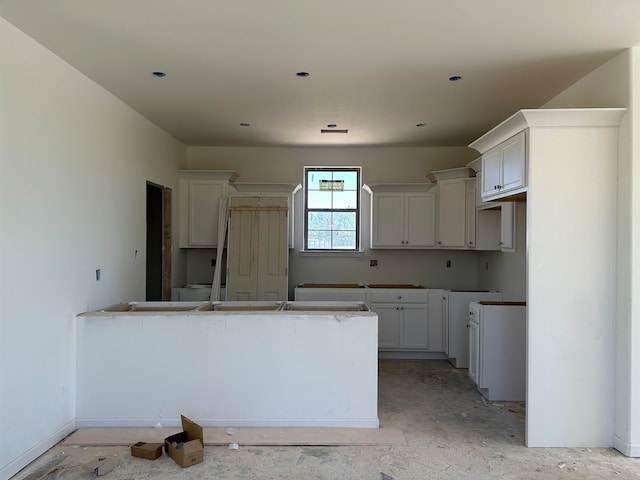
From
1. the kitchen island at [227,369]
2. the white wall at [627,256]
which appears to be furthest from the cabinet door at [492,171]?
the kitchen island at [227,369]

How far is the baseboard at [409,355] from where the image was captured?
5617 millimetres

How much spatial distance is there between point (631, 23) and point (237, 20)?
2277 millimetres

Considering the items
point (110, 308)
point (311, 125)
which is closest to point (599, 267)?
point (311, 125)

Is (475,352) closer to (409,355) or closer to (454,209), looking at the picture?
(409,355)

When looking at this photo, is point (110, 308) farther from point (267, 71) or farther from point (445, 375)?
point (445, 375)

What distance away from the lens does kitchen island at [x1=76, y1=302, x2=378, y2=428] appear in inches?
135

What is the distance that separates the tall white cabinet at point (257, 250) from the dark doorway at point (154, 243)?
854 mm

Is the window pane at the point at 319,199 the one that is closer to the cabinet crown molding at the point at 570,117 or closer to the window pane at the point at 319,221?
the window pane at the point at 319,221

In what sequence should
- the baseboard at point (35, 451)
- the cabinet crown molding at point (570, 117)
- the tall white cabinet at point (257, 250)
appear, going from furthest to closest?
the tall white cabinet at point (257, 250) → the cabinet crown molding at point (570, 117) → the baseboard at point (35, 451)

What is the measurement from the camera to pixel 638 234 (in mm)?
3025

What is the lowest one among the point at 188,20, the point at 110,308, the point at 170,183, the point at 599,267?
the point at 110,308

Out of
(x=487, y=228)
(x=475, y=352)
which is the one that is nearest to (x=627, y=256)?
(x=475, y=352)

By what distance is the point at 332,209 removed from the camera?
6332mm

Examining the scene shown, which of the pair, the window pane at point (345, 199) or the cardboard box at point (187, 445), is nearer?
the cardboard box at point (187, 445)
